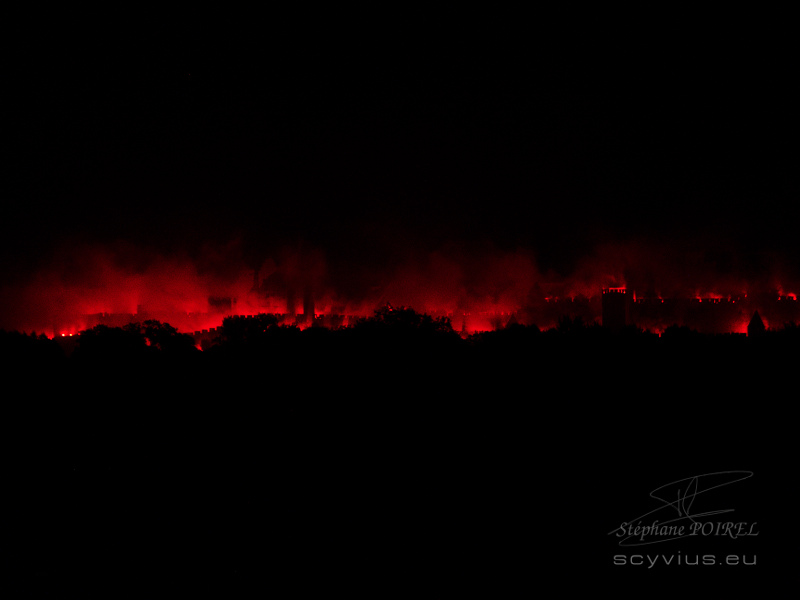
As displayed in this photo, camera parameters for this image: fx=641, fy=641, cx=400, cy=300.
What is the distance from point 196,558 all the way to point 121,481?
1.55 meters

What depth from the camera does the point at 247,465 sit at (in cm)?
592

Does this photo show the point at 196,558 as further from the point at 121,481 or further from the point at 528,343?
the point at 528,343

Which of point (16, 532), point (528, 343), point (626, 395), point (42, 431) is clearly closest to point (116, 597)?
point (16, 532)

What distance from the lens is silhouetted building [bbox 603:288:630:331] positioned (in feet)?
63.6
